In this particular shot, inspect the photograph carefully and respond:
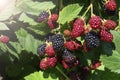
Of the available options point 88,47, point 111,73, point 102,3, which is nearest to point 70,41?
point 88,47

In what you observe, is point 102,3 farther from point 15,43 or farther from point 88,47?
point 15,43

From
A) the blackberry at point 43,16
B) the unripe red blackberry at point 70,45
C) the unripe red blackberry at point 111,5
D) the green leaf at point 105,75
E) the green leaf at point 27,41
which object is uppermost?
the unripe red blackberry at point 111,5

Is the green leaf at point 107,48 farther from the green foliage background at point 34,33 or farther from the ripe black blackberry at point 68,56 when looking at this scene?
the ripe black blackberry at point 68,56

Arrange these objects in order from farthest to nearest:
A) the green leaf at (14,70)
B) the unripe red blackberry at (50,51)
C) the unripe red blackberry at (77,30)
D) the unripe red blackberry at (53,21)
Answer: the green leaf at (14,70) → the unripe red blackberry at (53,21) → the unripe red blackberry at (50,51) → the unripe red blackberry at (77,30)

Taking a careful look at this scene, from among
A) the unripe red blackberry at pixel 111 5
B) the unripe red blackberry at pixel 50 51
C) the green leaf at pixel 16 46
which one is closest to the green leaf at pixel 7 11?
the green leaf at pixel 16 46

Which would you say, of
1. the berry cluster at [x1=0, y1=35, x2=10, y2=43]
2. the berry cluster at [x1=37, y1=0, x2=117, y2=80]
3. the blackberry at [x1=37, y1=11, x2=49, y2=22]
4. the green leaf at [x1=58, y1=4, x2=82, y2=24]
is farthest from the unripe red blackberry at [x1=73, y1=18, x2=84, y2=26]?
the berry cluster at [x1=0, y1=35, x2=10, y2=43]

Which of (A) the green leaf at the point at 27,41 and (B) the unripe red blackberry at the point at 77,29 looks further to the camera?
(A) the green leaf at the point at 27,41

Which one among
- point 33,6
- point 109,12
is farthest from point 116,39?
point 33,6
